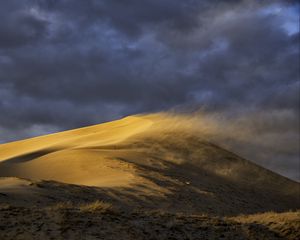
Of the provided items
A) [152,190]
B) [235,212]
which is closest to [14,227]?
[152,190]

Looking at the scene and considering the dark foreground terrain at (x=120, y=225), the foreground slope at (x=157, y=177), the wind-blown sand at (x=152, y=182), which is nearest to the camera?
the dark foreground terrain at (x=120, y=225)

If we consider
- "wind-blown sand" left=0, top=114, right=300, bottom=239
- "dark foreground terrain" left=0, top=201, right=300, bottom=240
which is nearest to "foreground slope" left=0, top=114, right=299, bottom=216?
"wind-blown sand" left=0, top=114, right=300, bottom=239

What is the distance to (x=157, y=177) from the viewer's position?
121 ft

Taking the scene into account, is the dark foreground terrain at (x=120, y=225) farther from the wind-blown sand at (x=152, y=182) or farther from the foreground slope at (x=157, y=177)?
the foreground slope at (x=157, y=177)

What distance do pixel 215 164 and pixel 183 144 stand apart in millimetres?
4295

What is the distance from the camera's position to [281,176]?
52344 mm

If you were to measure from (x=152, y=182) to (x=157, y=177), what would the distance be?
94.4 inches

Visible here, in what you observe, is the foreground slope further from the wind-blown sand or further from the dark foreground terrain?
the dark foreground terrain

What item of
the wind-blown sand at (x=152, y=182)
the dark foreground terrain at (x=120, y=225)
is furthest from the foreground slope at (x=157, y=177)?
the dark foreground terrain at (x=120, y=225)

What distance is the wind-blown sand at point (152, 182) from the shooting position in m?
16.5

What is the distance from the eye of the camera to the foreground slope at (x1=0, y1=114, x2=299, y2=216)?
27.5 meters

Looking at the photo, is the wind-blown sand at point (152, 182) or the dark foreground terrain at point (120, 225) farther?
the wind-blown sand at point (152, 182)

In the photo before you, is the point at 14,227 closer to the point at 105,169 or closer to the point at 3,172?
the point at 105,169

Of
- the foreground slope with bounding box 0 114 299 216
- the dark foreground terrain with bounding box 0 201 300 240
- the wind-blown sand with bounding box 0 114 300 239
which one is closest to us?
the dark foreground terrain with bounding box 0 201 300 240
